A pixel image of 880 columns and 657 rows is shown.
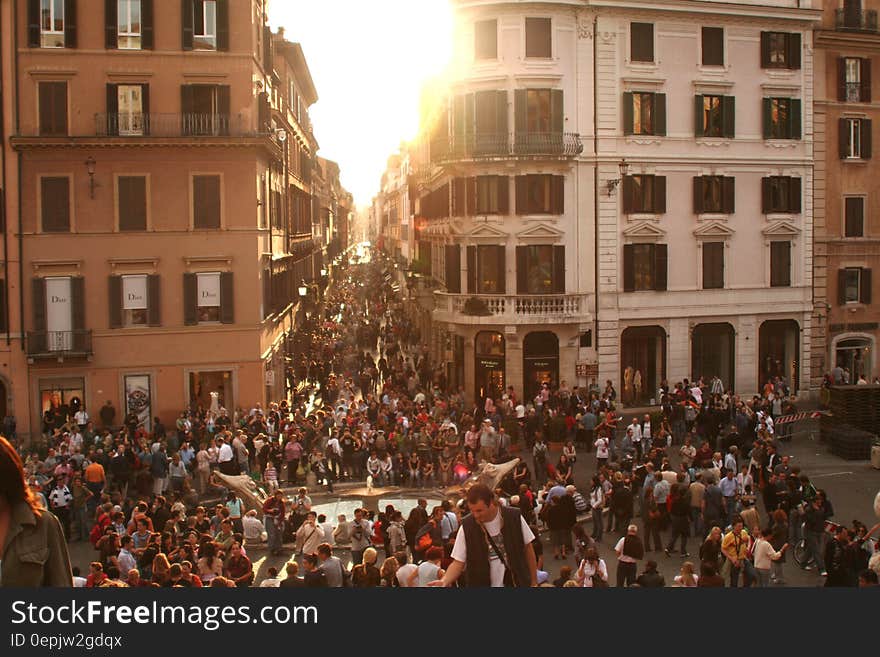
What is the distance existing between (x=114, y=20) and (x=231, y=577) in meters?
25.7

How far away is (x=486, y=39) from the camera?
39.8 m

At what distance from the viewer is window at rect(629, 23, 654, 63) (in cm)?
4100

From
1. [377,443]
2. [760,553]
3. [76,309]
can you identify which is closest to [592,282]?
[377,443]

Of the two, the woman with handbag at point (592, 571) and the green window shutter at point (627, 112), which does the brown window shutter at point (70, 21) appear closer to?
the green window shutter at point (627, 112)

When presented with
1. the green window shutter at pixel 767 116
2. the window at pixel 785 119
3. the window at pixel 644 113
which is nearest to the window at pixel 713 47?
the window at pixel 644 113

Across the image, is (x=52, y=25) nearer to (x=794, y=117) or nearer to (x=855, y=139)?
(x=794, y=117)

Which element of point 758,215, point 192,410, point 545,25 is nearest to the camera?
point 192,410

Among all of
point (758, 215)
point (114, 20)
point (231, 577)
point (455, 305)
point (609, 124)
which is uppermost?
point (114, 20)

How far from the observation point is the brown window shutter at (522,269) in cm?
4028

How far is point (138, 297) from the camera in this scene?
36.6 m

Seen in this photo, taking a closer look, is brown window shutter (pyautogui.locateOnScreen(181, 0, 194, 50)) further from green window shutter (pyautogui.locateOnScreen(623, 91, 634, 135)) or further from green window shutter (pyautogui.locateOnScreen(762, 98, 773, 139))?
green window shutter (pyautogui.locateOnScreen(762, 98, 773, 139))

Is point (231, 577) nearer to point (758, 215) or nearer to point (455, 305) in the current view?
point (455, 305)

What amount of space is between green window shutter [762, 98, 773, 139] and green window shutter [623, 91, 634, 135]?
6.04 meters

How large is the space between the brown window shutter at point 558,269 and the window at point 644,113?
5476 mm
